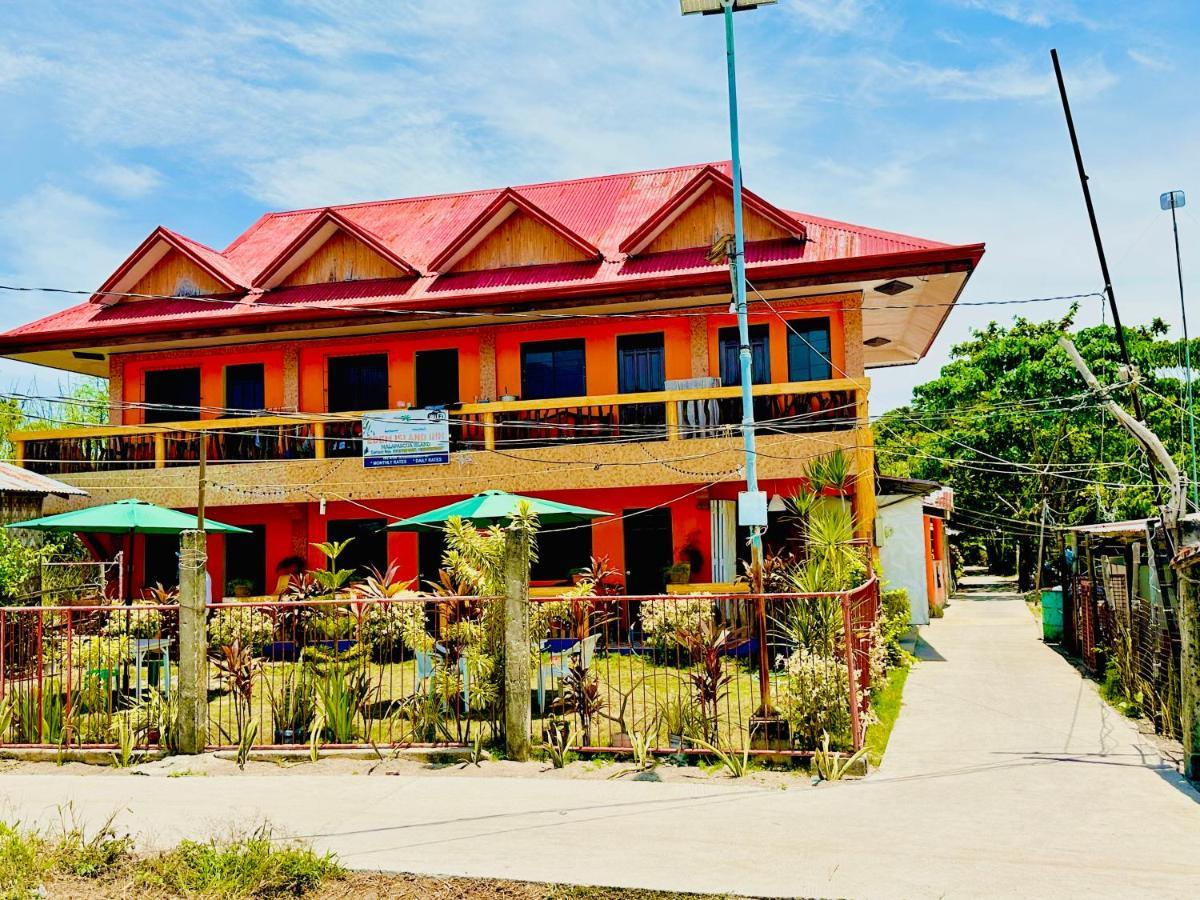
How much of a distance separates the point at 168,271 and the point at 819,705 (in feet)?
57.9

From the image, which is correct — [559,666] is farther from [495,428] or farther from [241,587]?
[241,587]

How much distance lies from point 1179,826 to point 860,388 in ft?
33.6

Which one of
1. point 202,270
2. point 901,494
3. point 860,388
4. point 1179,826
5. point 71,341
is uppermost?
point 202,270

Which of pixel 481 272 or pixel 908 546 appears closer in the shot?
pixel 481 272

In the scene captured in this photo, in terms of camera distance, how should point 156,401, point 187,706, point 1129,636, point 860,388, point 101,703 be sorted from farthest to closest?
point 156,401
point 860,388
point 1129,636
point 101,703
point 187,706

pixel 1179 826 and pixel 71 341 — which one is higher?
pixel 71 341

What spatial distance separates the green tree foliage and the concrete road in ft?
69.3

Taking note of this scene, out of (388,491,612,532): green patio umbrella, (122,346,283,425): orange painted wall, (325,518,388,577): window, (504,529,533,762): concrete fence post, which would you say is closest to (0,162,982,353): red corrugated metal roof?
(122,346,283,425): orange painted wall

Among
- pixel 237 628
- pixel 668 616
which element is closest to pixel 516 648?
pixel 668 616

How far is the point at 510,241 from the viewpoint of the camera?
20.2 meters

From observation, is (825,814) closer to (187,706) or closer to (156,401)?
(187,706)

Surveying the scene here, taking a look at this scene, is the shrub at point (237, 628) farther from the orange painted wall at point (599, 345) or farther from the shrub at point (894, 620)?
the shrub at point (894, 620)

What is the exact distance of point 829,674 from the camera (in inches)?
360

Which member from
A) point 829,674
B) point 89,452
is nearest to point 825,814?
point 829,674
